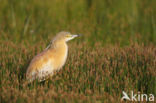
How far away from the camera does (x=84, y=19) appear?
984 centimetres

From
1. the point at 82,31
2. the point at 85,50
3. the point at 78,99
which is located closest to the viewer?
the point at 78,99

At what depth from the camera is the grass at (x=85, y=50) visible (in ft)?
15.6

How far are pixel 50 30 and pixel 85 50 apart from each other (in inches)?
117

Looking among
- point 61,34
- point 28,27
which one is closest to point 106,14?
point 28,27

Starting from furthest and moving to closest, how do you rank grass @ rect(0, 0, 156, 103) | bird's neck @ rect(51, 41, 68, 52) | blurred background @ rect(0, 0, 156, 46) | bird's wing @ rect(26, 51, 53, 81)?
blurred background @ rect(0, 0, 156, 46)
bird's neck @ rect(51, 41, 68, 52)
bird's wing @ rect(26, 51, 53, 81)
grass @ rect(0, 0, 156, 103)

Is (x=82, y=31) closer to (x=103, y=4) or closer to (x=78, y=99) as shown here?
(x=103, y=4)

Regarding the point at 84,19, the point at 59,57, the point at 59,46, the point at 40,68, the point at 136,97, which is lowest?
the point at 136,97

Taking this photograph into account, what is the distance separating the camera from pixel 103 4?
1026 centimetres

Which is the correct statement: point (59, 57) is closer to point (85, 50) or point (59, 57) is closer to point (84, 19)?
point (85, 50)

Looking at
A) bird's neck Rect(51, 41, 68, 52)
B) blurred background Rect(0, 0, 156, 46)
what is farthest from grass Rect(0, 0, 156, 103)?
bird's neck Rect(51, 41, 68, 52)

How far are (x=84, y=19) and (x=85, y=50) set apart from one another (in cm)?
343

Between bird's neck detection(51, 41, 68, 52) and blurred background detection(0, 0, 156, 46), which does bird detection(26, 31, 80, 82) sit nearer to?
bird's neck detection(51, 41, 68, 52)

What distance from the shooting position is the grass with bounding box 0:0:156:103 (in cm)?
475

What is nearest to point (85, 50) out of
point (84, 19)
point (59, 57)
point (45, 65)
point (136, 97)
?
point (59, 57)
